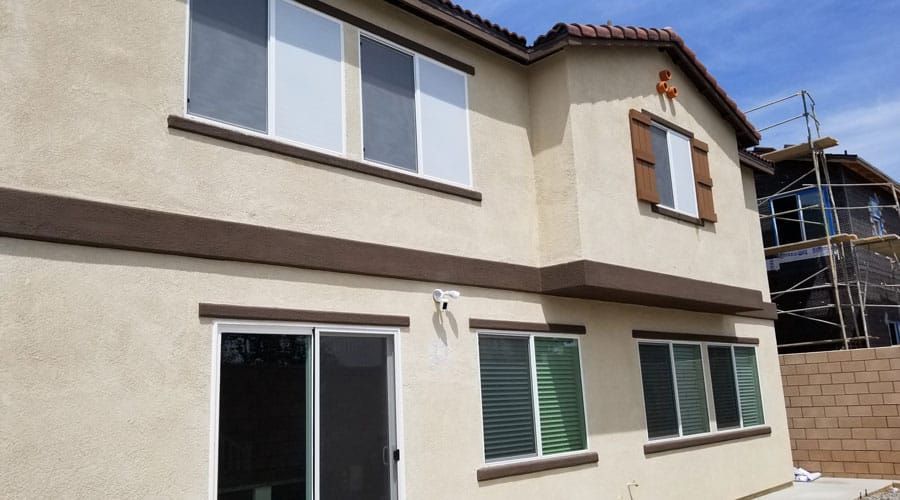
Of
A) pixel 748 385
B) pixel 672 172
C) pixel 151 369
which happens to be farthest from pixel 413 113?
pixel 748 385

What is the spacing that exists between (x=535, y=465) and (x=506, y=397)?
2.99ft

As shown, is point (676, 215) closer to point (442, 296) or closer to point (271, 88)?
point (442, 296)

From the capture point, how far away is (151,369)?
6.27m

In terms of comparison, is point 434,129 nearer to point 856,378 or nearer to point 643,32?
point 643,32

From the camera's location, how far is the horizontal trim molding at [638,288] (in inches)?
391

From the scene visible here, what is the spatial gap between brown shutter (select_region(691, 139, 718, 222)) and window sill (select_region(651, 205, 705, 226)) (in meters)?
0.18

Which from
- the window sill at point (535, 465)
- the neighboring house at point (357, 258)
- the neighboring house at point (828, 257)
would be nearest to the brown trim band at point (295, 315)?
the neighboring house at point (357, 258)

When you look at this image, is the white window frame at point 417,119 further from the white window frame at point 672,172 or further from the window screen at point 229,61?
the white window frame at point 672,172

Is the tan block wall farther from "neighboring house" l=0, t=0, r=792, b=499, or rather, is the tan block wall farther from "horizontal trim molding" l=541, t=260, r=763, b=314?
"horizontal trim molding" l=541, t=260, r=763, b=314

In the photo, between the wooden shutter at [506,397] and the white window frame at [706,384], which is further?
the white window frame at [706,384]

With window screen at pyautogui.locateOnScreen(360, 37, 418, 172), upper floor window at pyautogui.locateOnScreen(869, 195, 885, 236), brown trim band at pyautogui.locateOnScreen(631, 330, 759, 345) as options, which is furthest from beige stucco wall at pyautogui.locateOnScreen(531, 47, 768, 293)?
upper floor window at pyautogui.locateOnScreen(869, 195, 885, 236)

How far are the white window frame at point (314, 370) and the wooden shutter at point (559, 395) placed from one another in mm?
2493

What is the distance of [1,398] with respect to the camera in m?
5.45

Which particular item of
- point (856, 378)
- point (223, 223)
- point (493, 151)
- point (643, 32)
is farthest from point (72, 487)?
point (856, 378)
